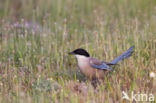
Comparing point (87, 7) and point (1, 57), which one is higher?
point (87, 7)

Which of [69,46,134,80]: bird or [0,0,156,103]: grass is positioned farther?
[69,46,134,80]: bird

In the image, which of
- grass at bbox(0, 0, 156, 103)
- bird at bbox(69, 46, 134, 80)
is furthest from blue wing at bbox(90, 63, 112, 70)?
grass at bbox(0, 0, 156, 103)

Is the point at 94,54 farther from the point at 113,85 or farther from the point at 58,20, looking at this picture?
the point at 58,20

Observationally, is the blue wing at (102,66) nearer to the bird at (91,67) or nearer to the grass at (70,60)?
the bird at (91,67)

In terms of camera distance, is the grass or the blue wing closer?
the grass

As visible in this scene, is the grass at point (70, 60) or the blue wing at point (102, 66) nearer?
the grass at point (70, 60)

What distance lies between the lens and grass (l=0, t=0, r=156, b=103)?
4.52m

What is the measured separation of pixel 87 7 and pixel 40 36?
3970mm

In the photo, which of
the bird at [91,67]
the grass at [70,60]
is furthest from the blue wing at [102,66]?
the grass at [70,60]

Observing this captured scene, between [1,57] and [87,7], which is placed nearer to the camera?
[1,57]

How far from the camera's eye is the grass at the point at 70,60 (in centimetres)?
452

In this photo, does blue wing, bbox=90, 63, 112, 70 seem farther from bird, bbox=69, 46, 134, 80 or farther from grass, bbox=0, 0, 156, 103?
grass, bbox=0, 0, 156, 103

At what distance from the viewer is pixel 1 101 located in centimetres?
417

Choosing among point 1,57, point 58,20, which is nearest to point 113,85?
point 1,57
